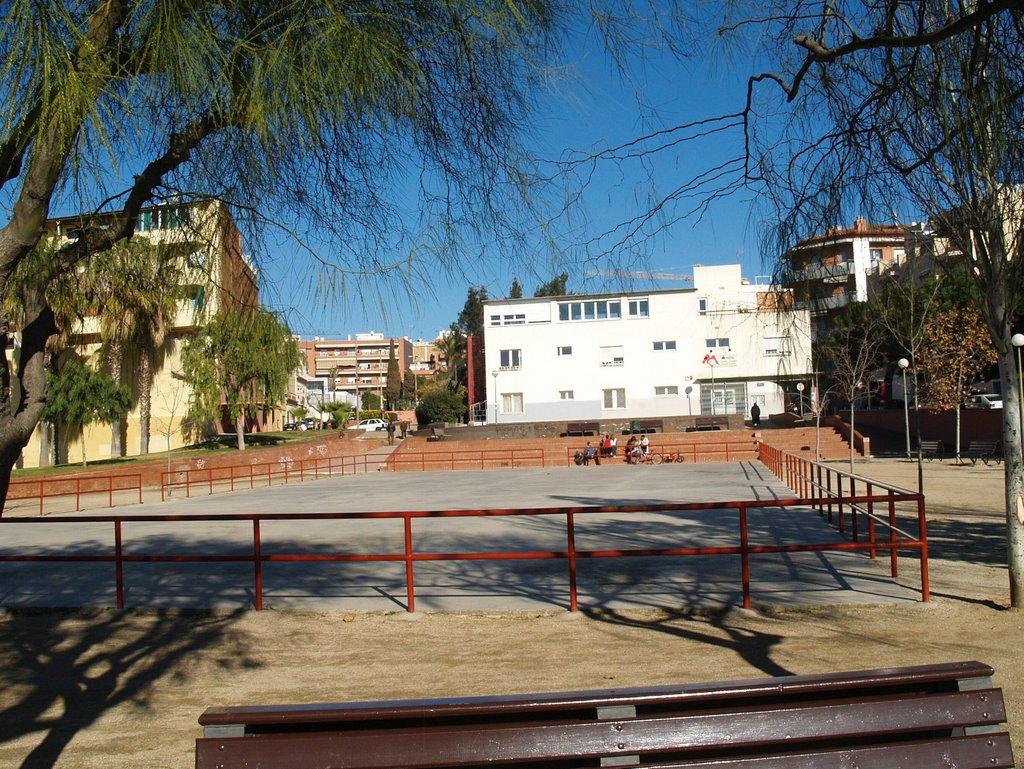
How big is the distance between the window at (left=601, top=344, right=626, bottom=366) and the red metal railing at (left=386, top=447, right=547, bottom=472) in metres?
14.4

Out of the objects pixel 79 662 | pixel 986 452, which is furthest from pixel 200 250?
pixel 986 452

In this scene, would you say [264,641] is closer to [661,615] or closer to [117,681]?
[117,681]

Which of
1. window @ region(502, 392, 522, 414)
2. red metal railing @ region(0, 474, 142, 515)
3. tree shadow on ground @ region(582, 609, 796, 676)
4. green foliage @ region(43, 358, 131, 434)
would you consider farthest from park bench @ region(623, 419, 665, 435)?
tree shadow on ground @ region(582, 609, 796, 676)

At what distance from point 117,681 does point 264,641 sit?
1476mm

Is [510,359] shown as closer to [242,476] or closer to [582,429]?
[582,429]

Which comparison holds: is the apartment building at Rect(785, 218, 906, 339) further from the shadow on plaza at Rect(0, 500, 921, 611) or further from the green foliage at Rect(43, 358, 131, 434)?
the green foliage at Rect(43, 358, 131, 434)

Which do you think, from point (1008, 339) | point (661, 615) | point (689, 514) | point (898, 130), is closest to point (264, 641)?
point (661, 615)

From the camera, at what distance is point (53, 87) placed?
11.7 feet

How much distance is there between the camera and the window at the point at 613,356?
183 ft

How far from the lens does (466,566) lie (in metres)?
11.9

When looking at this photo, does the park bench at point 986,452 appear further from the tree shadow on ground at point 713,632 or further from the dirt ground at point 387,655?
the tree shadow on ground at point 713,632

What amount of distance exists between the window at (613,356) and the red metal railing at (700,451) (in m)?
13.5

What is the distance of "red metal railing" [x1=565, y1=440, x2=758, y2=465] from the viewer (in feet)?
132

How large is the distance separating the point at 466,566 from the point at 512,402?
4672 cm
